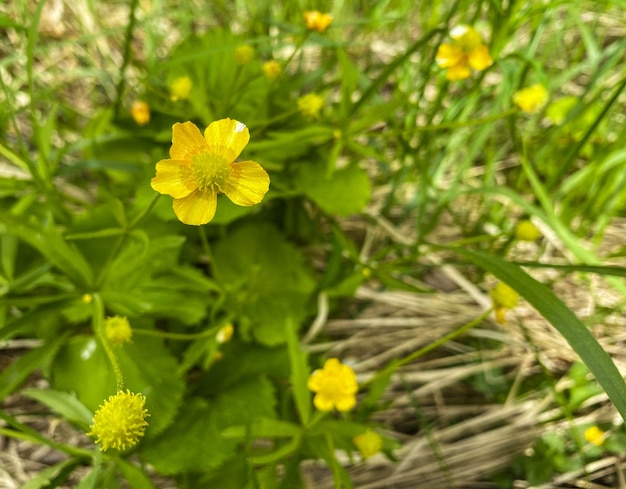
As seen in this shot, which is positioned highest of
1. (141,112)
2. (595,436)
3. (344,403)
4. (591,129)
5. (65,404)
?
(141,112)

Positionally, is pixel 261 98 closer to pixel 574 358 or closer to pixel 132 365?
pixel 132 365

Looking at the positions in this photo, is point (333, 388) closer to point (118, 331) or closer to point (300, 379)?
point (300, 379)

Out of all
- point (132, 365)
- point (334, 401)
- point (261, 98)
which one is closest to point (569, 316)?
point (334, 401)

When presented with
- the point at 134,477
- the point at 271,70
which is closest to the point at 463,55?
the point at 271,70

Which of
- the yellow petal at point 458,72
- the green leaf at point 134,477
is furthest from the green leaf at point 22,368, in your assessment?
the yellow petal at point 458,72

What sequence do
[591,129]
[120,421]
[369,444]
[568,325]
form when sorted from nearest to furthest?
1. [120,421]
2. [568,325]
3. [369,444]
4. [591,129]
